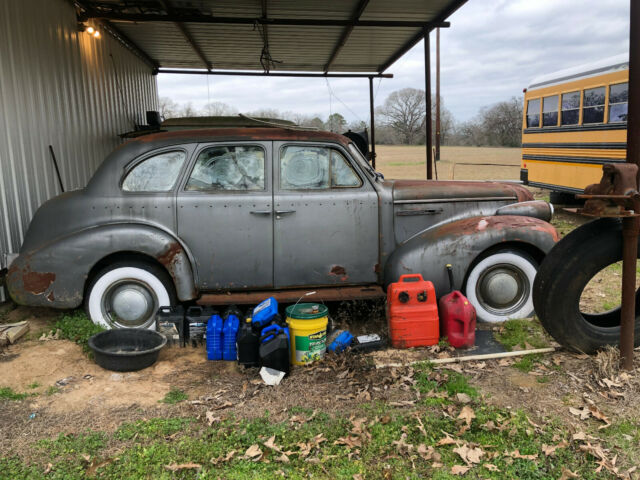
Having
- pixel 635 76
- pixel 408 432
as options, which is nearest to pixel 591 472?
pixel 408 432

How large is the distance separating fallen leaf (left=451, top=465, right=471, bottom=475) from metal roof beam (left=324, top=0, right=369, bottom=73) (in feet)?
22.7

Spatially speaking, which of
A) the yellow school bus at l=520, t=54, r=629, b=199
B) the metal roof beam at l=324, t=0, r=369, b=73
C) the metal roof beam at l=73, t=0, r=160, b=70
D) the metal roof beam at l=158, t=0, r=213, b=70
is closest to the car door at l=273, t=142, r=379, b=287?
the metal roof beam at l=324, t=0, r=369, b=73

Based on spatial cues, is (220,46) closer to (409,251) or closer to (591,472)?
(409,251)

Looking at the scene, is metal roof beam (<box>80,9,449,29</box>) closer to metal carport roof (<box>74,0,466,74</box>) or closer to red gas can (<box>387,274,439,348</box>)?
metal carport roof (<box>74,0,466,74</box>)

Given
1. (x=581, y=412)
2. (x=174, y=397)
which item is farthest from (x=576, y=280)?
(x=174, y=397)

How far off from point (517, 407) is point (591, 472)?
69 centimetres

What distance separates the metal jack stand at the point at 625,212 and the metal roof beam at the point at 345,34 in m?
5.37

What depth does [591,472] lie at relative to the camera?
2.80 m

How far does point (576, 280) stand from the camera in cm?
385

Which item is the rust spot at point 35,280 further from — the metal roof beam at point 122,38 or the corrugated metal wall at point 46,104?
the metal roof beam at point 122,38

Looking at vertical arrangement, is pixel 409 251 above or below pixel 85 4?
below

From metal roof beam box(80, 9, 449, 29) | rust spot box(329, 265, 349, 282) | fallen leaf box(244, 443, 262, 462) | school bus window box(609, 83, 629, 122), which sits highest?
metal roof beam box(80, 9, 449, 29)

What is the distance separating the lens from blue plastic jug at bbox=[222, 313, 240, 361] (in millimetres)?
4371

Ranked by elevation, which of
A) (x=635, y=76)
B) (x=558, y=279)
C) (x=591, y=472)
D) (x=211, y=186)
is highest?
(x=635, y=76)
